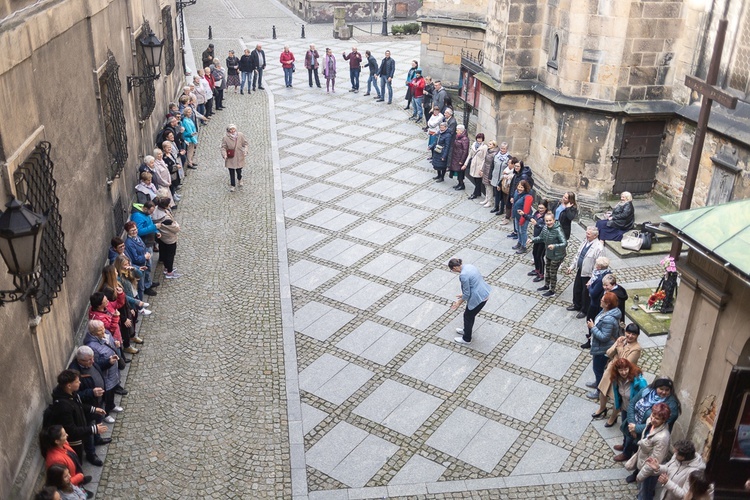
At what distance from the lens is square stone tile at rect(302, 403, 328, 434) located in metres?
9.24

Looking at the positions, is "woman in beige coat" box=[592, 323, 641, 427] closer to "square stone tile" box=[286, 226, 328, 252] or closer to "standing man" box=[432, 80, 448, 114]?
"square stone tile" box=[286, 226, 328, 252]

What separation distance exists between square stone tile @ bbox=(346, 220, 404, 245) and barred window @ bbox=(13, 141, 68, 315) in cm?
648

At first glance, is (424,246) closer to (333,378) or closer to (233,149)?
(333,378)

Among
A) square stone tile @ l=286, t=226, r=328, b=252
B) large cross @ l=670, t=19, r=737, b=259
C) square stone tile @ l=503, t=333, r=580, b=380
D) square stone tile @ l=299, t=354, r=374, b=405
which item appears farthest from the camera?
square stone tile @ l=286, t=226, r=328, b=252

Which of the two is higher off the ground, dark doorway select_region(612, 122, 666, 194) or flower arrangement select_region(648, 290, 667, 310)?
dark doorway select_region(612, 122, 666, 194)

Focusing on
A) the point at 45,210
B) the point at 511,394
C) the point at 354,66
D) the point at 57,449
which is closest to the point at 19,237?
the point at 57,449

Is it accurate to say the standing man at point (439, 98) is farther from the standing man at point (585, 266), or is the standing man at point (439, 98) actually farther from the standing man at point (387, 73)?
the standing man at point (585, 266)

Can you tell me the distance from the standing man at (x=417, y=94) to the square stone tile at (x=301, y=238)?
28.2ft

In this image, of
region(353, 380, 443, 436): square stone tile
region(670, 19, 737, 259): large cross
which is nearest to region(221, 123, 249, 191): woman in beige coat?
region(353, 380, 443, 436): square stone tile

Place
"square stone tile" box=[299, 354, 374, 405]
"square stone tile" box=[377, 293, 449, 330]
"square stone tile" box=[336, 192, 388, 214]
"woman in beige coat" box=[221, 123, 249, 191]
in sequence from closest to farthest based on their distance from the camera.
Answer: "square stone tile" box=[299, 354, 374, 405], "square stone tile" box=[377, 293, 449, 330], "square stone tile" box=[336, 192, 388, 214], "woman in beige coat" box=[221, 123, 249, 191]

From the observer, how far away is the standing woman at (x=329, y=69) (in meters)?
24.1

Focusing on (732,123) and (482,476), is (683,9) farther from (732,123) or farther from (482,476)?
(482,476)

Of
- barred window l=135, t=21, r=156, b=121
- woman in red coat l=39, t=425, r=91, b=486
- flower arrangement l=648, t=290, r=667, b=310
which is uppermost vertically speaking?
barred window l=135, t=21, r=156, b=121

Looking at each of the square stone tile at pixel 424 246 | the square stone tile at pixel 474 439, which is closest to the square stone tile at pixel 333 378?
A: the square stone tile at pixel 474 439
